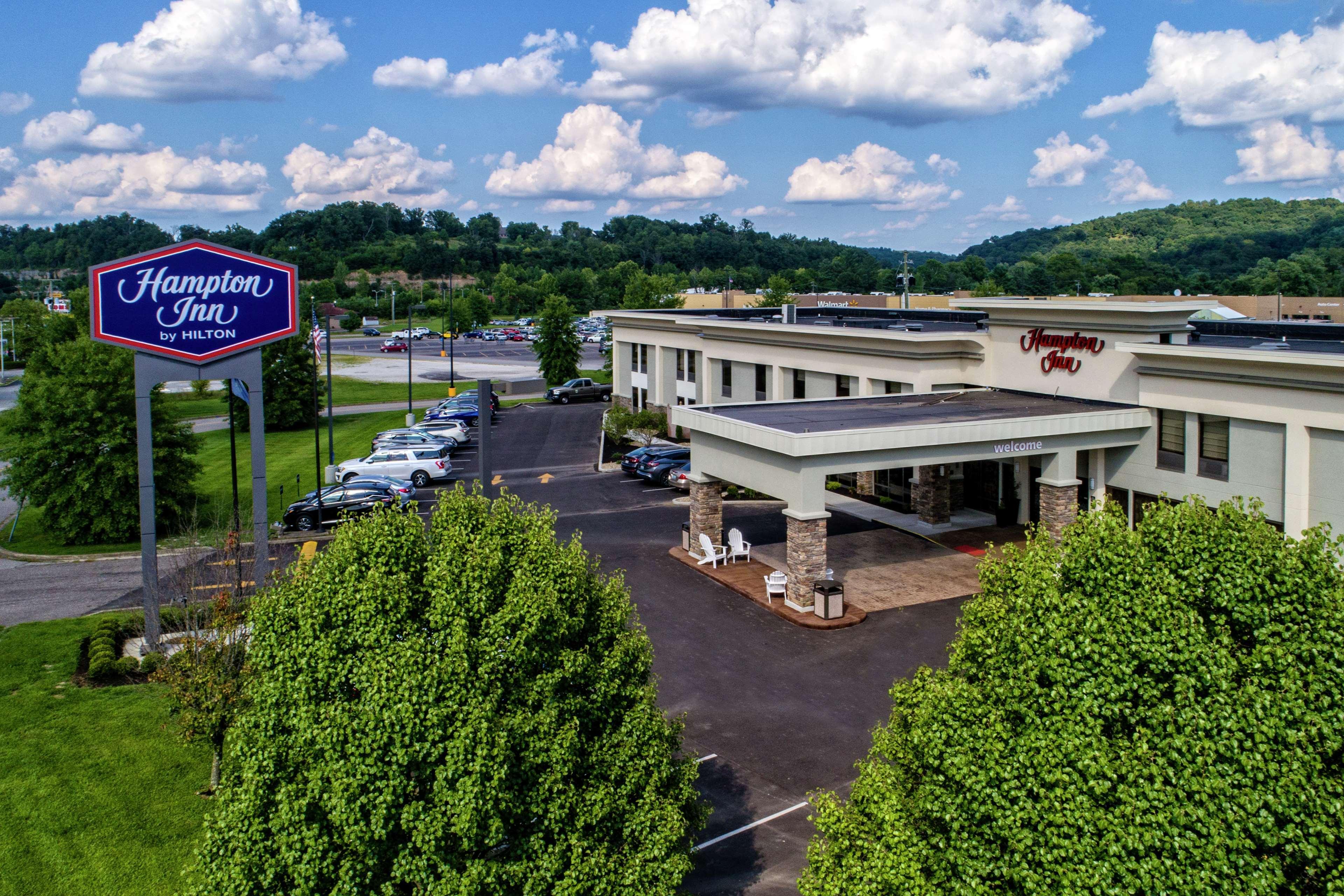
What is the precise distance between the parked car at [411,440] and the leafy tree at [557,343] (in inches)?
881

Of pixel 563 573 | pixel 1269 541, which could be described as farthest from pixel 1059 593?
pixel 563 573

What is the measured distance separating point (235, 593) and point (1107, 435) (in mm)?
24013

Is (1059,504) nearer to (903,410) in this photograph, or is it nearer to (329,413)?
(903,410)

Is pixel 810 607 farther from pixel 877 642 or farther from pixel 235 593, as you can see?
pixel 235 593

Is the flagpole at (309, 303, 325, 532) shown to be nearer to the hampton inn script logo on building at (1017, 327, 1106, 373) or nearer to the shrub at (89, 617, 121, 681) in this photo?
the shrub at (89, 617, 121, 681)

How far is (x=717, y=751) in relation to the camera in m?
18.9

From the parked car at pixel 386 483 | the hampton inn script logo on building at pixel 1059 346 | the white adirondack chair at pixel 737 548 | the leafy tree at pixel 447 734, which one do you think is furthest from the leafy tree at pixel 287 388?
the leafy tree at pixel 447 734

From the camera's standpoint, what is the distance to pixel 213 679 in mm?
16750

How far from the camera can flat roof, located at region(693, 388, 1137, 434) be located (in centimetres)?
2958

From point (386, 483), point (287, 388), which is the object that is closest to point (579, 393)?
point (287, 388)

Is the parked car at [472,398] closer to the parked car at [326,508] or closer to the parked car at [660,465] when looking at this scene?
the parked car at [660,465]

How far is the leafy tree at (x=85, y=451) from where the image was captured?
35.2 m

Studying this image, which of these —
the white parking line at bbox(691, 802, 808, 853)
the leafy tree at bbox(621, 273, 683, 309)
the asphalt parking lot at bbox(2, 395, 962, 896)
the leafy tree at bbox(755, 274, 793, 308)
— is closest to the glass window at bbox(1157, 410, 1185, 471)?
the asphalt parking lot at bbox(2, 395, 962, 896)

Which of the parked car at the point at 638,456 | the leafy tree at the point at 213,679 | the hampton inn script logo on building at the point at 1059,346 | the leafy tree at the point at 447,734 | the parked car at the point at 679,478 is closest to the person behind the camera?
the leafy tree at the point at 447,734
